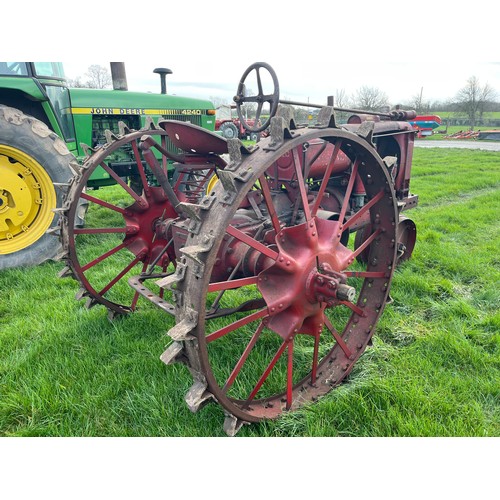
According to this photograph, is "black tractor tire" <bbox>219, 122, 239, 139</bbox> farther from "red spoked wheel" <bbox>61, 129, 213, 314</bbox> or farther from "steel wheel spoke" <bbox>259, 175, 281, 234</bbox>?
"steel wheel spoke" <bbox>259, 175, 281, 234</bbox>

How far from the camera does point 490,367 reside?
105 inches

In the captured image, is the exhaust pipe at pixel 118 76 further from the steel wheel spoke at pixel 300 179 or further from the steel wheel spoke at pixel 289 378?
the steel wheel spoke at pixel 289 378

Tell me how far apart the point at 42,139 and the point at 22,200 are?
2.14 ft

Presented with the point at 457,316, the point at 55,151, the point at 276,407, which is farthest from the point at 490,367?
the point at 55,151

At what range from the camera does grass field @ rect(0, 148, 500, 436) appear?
2.19 m

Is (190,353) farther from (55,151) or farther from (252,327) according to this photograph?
(55,151)

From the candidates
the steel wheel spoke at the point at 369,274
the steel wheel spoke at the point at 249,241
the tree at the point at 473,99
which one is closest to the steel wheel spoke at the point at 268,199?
the steel wheel spoke at the point at 249,241

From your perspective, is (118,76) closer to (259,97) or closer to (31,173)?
(31,173)

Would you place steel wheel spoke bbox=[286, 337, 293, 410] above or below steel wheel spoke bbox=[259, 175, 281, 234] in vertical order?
below

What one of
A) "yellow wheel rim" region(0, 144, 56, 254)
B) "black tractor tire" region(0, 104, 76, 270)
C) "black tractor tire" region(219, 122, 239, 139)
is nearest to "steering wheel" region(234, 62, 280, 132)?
"black tractor tire" region(0, 104, 76, 270)

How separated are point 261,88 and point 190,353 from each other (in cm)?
173

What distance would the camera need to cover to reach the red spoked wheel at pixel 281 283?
1.80 m

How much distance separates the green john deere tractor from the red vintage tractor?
81 cm

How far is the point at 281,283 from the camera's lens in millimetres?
2143
